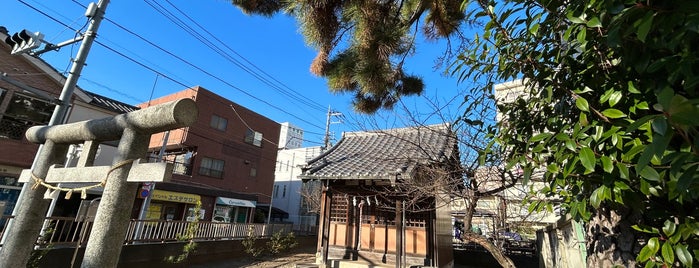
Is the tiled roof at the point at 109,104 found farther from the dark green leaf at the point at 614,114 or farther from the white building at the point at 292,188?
the dark green leaf at the point at 614,114

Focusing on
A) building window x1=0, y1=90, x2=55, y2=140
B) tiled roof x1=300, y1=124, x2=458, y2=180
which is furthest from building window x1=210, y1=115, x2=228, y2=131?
tiled roof x1=300, y1=124, x2=458, y2=180

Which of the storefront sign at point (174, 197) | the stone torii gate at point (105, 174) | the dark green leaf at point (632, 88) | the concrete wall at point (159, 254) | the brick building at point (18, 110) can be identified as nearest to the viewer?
the dark green leaf at point (632, 88)

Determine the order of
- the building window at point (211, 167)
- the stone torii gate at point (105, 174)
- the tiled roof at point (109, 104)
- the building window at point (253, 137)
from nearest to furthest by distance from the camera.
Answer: the stone torii gate at point (105, 174) < the tiled roof at point (109, 104) < the building window at point (211, 167) < the building window at point (253, 137)

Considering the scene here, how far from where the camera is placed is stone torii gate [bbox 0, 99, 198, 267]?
8.48 feet

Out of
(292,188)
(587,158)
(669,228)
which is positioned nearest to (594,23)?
(587,158)

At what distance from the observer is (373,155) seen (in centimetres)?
909

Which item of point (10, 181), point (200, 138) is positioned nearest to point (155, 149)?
point (200, 138)

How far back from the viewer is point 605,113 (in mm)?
1270

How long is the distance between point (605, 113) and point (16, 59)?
19.3 meters

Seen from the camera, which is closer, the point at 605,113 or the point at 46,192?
the point at 605,113

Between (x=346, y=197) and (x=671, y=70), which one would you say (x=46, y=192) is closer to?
(x=671, y=70)

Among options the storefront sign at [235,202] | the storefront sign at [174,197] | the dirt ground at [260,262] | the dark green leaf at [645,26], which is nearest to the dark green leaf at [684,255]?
the dark green leaf at [645,26]

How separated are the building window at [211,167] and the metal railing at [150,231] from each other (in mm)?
9214

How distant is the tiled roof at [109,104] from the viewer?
49.0 feet
